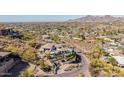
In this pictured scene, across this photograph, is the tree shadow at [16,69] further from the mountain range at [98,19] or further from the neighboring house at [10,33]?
the mountain range at [98,19]

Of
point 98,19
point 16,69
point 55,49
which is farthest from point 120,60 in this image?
point 16,69

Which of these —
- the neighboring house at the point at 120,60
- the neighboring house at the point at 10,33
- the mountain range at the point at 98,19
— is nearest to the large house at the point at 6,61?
the neighboring house at the point at 10,33

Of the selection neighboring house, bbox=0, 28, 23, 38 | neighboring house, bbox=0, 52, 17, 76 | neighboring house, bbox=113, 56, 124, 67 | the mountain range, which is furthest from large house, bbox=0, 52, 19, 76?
neighboring house, bbox=113, 56, 124, 67

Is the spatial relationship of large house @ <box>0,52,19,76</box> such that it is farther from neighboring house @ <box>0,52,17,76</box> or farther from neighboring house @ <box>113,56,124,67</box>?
neighboring house @ <box>113,56,124,67</box>

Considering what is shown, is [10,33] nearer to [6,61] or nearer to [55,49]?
[6,61]

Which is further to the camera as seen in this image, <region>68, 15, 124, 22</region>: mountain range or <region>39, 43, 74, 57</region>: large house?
<region>68, 15, 124, 22</region>: mountain range

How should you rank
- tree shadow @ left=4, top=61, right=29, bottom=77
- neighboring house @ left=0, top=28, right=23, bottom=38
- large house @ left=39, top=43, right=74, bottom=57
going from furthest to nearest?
neighboring house @ left=0, top=28, right=23, bottom=38, large house @ left=39, top=43, right=74, bottom=57, tree shadow @ left=4, top=61, right=29, bottom=77

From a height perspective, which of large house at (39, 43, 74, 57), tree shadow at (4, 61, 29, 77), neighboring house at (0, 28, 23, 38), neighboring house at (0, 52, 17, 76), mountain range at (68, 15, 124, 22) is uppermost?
mountain range at (68, 15, 124, 22)
